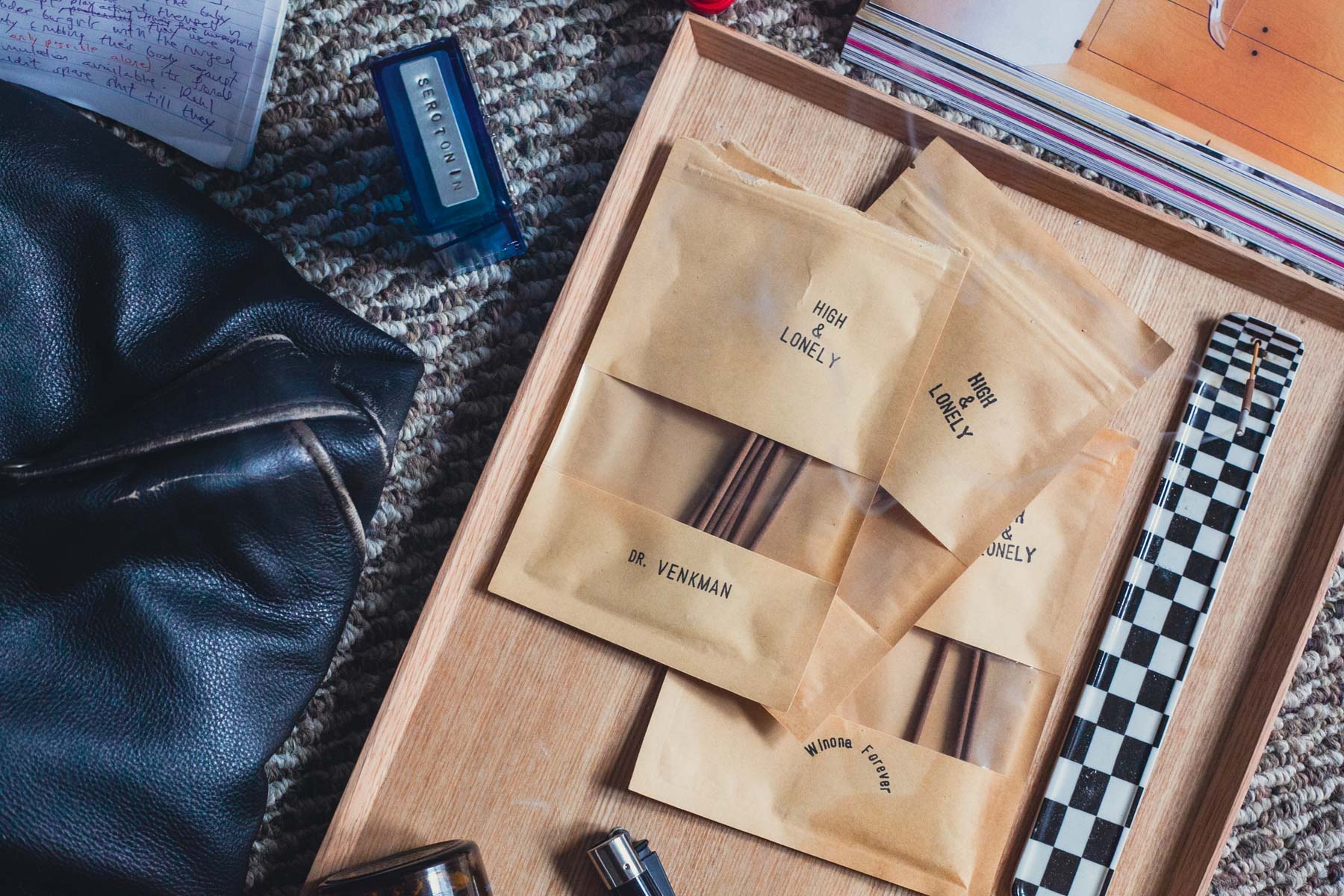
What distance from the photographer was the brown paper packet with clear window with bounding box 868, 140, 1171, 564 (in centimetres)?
51

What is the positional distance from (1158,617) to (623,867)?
1.15 ft

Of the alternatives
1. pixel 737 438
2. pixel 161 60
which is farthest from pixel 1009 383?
pixel 161 60

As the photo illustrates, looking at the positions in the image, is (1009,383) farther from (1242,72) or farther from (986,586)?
(1242,72)

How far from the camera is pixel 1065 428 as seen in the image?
1.69 ft

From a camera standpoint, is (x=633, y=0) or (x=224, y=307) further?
(x=633, y=0)

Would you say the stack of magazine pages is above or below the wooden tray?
above

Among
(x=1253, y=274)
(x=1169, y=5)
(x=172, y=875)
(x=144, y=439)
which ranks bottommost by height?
(x=172, y=875)

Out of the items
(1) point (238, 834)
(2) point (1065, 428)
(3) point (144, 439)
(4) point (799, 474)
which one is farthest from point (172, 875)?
(2) point (1065, 428)

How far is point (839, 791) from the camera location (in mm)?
520

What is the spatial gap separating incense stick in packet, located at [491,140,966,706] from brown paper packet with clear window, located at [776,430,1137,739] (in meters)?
0.02

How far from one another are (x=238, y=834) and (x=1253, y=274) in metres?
0.69

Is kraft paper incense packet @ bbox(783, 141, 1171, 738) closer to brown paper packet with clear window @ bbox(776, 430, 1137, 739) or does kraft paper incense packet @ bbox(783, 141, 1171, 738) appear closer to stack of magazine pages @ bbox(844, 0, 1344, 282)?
brown paper packet with clear window @ bbox(776, 430, 1137, 739)

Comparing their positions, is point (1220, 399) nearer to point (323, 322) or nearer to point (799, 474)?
point (799, 474)

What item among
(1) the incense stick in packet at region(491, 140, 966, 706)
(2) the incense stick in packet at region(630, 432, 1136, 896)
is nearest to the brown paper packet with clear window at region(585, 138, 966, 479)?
(1) the incense stick in packet at region(491, 140, 966, 706)
